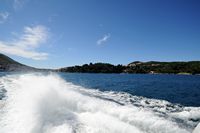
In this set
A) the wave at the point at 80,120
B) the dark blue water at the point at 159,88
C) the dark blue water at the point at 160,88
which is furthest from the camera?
the dark blue water at the point at 160,88

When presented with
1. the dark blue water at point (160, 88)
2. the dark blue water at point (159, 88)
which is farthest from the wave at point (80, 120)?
the dark blue water at point (160, 88)

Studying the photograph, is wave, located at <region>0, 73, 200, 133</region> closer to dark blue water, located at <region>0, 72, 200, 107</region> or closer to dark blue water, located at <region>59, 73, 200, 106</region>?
dark blue water, located at <region>0, 72, 200, 107</region>

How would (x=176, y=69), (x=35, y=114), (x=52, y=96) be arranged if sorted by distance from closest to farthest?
(x=35, y=114)
(x=52, y=96)
(x=176, y=69)

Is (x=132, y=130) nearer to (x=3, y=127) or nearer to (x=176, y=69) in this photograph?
(x=3, y=127)

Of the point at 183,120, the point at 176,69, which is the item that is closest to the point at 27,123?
the point at 183,120

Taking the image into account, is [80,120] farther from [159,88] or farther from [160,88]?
[160,88]

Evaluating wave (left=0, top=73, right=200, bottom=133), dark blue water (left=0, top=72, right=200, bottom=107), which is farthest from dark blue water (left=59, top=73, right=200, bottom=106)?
wave (left=0, top=73, right=200, bottom=133)

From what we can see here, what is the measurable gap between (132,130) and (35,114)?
4.96 m

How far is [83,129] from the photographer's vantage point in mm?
8984

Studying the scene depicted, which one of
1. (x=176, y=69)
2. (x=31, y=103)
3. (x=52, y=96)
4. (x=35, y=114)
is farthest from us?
(x=176, y=69)

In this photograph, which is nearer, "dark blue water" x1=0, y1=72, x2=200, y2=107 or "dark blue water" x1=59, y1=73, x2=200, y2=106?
"dark blue water" x1=0, y1=72, x2=200, y2=107

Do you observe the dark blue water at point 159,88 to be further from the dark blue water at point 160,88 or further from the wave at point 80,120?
the wave at point 80,120

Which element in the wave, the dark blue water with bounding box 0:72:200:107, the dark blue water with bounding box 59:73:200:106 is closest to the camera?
the wave

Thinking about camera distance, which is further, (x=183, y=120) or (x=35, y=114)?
(x=183, y=120)
